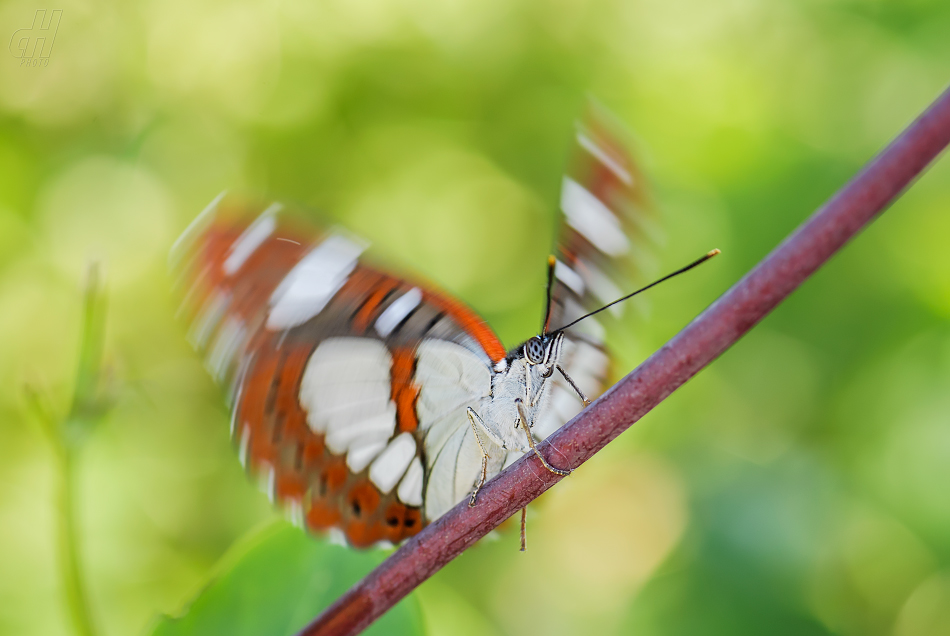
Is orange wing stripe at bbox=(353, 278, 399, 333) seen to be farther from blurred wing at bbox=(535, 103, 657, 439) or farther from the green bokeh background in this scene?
the green bokeh background

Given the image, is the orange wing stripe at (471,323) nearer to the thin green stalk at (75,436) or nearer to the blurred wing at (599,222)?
the blurred wing at (599,222)

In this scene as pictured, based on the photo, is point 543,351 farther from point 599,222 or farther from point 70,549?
point 70,549

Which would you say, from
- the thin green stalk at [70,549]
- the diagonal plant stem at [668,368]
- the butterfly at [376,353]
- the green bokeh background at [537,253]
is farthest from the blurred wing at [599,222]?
the green bokeh background at [537,253]

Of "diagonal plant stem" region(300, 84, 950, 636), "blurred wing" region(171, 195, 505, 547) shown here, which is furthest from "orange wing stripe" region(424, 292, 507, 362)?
"diagonal plant stem" region(300, 84, 950, 636)

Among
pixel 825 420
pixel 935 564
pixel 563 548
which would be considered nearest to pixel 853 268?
pixel 825 420

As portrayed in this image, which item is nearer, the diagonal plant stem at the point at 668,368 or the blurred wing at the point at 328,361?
the diagonal plant stem at the point at 668,368

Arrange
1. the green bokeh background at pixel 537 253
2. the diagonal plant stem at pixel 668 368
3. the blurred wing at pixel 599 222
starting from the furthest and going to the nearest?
the green bokeh background at pixel 537 253, the blurred wing at pixel 599 222, the diagonal plant stem at pixel 668 368

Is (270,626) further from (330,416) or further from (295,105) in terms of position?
(295,105)
